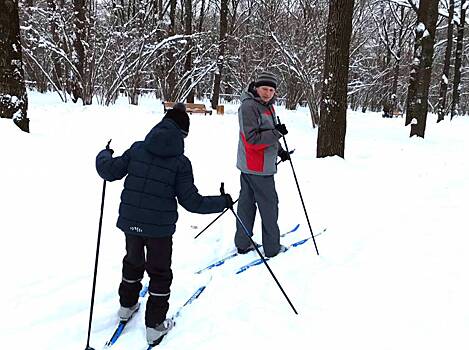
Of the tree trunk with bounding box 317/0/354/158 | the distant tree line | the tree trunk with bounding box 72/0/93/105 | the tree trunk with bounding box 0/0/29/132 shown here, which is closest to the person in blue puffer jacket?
the tree trunk with bounding box 0/0/29/132

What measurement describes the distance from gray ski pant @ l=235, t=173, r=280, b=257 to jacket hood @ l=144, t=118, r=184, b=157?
1.55 meters

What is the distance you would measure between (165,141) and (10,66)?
5.16 m

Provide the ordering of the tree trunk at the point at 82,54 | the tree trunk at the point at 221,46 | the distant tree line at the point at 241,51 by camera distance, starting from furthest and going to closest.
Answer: the tree trunk at the point at 221,46
the tree trunk at the point at 82,54
the distant tree line at the point at 241,51

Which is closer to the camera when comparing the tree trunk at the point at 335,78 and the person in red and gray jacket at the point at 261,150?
the person in red and gray jacket at the point at 261,150

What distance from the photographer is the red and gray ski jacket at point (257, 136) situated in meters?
4.17

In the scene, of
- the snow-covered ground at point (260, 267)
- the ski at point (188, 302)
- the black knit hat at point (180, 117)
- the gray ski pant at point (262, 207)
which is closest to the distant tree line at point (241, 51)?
the snow-covered ground at point (260, 267)

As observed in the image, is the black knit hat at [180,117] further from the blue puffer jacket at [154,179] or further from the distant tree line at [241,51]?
the distant tree line at [241,51]

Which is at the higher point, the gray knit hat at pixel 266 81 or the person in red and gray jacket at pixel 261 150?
the gray knit hat at pixel 266 81

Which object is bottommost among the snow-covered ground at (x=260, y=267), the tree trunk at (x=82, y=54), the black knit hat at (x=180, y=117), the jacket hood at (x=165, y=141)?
the snow-covered ground at (x=260, y=267)

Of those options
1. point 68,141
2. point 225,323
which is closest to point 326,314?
point 225,323

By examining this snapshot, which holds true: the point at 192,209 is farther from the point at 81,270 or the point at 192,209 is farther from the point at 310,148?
the point at 310,148

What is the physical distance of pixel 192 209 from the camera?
3043 mm

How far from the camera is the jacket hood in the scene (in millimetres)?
2895

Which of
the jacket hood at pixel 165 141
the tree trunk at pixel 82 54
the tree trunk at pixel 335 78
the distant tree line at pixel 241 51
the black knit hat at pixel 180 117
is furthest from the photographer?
the tree trunk at pixel 82 54
